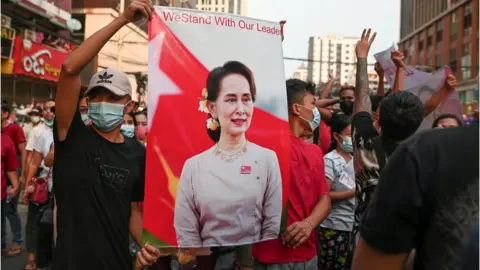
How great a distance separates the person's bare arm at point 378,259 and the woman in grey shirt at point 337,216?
7.77 ft

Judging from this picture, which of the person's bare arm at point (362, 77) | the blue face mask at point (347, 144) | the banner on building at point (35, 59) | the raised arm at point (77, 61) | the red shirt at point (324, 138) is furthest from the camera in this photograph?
the banner on building at point (35, 59)

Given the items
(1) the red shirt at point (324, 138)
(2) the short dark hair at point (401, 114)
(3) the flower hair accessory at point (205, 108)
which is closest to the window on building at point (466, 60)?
(1) the red shirt at point (324, 138)

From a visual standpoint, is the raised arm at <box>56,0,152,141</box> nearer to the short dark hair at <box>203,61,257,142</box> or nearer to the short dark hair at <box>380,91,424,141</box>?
the short dark hair at <box>203,61,257,142</box>

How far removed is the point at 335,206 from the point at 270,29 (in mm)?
1747

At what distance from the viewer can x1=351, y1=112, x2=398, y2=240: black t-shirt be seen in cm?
268

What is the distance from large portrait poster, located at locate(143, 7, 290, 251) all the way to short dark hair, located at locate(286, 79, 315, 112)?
49cm

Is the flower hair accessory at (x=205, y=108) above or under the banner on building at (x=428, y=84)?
under

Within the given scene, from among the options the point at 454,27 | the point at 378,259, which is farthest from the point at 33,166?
the point at 454,27

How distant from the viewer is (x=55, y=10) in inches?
788

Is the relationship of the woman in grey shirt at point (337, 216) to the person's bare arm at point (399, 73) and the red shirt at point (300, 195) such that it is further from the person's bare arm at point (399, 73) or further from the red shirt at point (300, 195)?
the red shirt at point (300, 195)

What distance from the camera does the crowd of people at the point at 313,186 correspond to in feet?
4.03

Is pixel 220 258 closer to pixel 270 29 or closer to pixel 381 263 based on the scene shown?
pixel 270 29

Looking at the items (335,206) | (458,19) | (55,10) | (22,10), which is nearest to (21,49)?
(22,10)

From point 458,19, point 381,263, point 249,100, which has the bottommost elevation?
point 381,263
